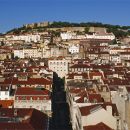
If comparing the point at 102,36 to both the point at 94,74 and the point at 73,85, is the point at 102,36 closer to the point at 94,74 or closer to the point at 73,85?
the point at 94,74

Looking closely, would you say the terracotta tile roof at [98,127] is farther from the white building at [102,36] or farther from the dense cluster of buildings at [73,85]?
the white building at [102,36]

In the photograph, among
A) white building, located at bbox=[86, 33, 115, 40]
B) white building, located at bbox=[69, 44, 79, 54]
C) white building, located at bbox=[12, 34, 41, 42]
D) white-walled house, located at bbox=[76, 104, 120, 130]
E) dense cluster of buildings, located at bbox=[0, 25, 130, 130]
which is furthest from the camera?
white building, located at bbox=[12, 34, 41, 42]

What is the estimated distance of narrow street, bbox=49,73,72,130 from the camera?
63919mm

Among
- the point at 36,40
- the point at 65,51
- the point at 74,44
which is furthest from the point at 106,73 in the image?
the point at 36,40

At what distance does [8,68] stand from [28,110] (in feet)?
183

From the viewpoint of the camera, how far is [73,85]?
7900 centimetres

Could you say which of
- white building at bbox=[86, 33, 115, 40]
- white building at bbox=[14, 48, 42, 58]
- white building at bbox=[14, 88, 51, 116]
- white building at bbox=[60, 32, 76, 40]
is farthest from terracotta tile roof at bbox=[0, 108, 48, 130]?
white building at bbox=[60, 32, 76, 40]

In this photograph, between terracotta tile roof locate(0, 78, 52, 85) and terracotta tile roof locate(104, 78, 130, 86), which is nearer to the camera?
terracotta tile roof locate(104, 78, 130, 86)

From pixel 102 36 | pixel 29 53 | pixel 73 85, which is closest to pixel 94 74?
pixel 73 85

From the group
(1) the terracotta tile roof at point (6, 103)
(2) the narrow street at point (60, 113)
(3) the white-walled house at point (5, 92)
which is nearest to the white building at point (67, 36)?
(2) the narrow street at point (60, 113)

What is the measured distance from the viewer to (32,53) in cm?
15488

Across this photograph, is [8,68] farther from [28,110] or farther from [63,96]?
[28,110]

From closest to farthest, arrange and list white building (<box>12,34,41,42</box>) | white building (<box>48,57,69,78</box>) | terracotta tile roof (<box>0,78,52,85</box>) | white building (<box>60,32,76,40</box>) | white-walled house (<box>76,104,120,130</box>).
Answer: white-walled house (<box>76,104,120,130</box>) → terracotta tile roof (<box>0,78,52,85</box>) → white building (<box>48,57,69,78</box>) → white building (<box>12,34,41,42</box>) → white building (<box>60,32,76,40</box>)

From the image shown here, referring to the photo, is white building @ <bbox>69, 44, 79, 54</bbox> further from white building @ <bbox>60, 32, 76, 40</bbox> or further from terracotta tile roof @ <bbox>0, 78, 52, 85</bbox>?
terracotta tile roof @ <bbox>0, 78, 52, 85</bbox>
